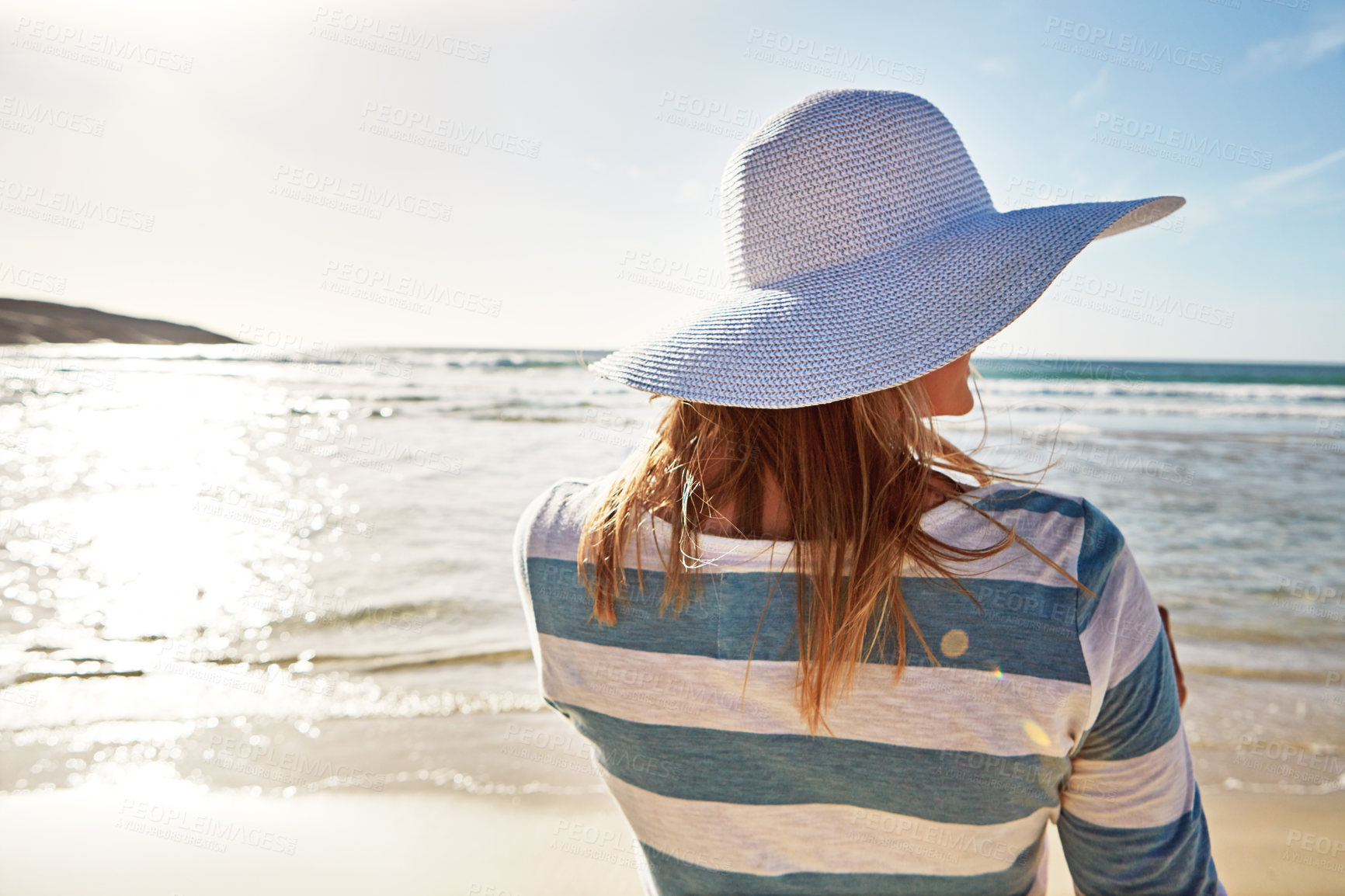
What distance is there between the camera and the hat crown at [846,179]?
3.07 feet

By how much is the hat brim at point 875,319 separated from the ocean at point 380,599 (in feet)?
1.53

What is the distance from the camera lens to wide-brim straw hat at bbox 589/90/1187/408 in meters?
0.85

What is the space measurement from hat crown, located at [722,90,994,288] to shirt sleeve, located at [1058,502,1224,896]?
0.41m

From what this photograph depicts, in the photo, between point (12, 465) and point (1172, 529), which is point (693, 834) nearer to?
point (1172, 529)

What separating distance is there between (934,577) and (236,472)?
363 inches

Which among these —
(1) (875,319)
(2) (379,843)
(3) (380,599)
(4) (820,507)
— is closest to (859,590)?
(4) (820,507)

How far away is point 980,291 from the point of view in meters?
0.86

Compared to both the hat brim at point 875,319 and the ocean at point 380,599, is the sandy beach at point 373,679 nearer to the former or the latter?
the ocean at point 380,599

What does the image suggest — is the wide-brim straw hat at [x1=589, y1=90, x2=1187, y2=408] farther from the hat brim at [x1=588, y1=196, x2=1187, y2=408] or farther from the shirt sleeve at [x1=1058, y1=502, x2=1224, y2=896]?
the shirt sleeve at [x1=1058, y1=502, x2=1224, y2=896]

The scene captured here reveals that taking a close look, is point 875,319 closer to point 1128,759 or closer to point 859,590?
point 859,590

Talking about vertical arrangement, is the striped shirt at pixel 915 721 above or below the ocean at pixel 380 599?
above

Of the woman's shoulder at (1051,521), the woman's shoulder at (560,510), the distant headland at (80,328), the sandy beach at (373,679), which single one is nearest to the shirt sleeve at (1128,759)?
the woman's shoulder at (1051,521)

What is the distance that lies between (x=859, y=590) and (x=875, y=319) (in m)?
0.30

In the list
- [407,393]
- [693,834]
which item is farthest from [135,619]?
[407,393]
